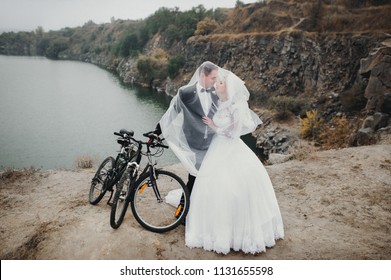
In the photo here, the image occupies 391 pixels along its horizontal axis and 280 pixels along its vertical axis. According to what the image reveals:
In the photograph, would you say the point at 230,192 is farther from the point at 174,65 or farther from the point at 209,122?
the point at 174,65

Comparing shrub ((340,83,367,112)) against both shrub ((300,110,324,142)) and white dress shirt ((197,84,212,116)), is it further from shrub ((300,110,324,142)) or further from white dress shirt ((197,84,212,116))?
white dress shirt ((197,84,212,116))

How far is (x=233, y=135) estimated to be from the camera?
13.4ft

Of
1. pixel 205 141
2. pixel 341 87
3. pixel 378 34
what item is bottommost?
pixel 341 87

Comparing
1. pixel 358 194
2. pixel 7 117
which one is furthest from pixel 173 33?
pixel 358 194

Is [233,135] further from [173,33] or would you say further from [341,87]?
[173,33]

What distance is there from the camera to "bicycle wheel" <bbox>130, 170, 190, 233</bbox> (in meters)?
4.20

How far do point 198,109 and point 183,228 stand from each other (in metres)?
1.79

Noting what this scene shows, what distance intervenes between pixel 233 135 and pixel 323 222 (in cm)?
234

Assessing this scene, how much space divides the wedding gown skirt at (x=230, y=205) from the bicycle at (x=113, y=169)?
1.34 m

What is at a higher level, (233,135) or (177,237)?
(233,135)

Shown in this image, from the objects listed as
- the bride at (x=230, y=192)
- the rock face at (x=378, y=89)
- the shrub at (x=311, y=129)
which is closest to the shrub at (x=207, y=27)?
the shrub at (x=311, y=129)

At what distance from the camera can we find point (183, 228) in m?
4.38

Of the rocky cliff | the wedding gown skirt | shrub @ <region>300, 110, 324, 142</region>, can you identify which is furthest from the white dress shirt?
shrub @ <region>300, 110, 324, 142</region>

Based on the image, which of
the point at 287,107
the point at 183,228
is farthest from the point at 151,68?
the point at 183,228
